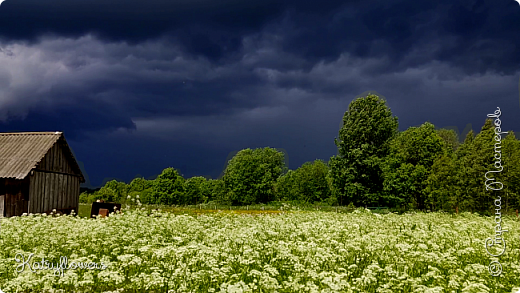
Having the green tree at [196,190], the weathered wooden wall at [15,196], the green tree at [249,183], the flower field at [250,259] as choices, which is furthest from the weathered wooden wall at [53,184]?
the green tree at [196,190]

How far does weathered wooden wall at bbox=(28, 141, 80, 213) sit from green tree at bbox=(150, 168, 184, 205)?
37386mm

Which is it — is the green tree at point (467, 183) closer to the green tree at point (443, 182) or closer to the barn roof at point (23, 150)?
the green tree at point (443, 182)

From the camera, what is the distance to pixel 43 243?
1009 cm

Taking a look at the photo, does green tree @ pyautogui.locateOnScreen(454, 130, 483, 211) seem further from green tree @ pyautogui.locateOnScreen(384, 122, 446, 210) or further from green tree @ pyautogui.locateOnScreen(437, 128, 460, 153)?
green tree @ pyautogui.locateOnScreen(437, 128, 460, 153)

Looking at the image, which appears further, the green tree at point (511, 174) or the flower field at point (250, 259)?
the green tree at point (511, 174)

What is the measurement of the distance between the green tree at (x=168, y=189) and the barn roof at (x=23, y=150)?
39.5 metres

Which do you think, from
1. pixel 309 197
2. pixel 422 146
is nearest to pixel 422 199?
pixel 422 146

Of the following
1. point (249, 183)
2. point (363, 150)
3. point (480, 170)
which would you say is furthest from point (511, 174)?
point (249, 183)

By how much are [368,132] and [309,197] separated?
23.1 meters

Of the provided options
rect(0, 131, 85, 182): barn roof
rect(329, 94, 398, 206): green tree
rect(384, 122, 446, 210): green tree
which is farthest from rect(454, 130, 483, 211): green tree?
rect(0, 131, 85, 182): barn roof

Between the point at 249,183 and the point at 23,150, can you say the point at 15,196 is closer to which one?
the point at 23,150

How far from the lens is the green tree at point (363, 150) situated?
1652 inches

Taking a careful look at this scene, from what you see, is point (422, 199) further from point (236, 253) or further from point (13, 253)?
point (13, 253)

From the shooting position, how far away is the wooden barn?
21.0 meters
